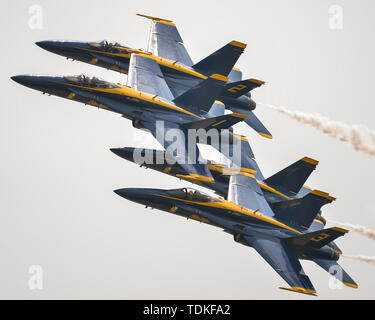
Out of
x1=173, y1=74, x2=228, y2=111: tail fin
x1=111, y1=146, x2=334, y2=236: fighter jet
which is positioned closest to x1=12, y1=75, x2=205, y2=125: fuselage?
x1=173, y1=74, x2=228, y2=111: tail fin

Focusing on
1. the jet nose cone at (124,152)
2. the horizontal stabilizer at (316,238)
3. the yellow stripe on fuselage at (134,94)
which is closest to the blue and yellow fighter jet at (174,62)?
the yellow stripe on fuselage at (134,94)

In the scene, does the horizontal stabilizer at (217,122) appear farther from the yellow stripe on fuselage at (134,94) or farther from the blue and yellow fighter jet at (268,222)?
the blue and yellow fighter jet at (268,222)

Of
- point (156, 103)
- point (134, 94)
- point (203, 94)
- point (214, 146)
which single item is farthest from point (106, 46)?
point (214, 146)

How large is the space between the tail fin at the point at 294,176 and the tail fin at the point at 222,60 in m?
6.81

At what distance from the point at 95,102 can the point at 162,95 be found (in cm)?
401

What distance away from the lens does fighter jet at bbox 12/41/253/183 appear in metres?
49.4

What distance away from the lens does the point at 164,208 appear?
47.2 metres

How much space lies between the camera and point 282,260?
47.8 metres

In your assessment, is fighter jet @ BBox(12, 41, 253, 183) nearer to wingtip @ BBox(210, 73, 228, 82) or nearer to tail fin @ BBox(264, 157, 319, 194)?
wingtip @ BBox(210, 73, 228, 82)

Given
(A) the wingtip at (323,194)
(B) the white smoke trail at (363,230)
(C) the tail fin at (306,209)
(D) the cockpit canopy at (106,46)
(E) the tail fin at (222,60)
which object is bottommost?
(B) the white smoke trail at (363,230)

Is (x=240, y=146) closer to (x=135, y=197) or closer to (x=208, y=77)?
(x=208, y=77)

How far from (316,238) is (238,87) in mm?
10567

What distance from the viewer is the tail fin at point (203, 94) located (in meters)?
51.0

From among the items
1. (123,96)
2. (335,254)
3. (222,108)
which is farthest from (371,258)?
(123,96)
